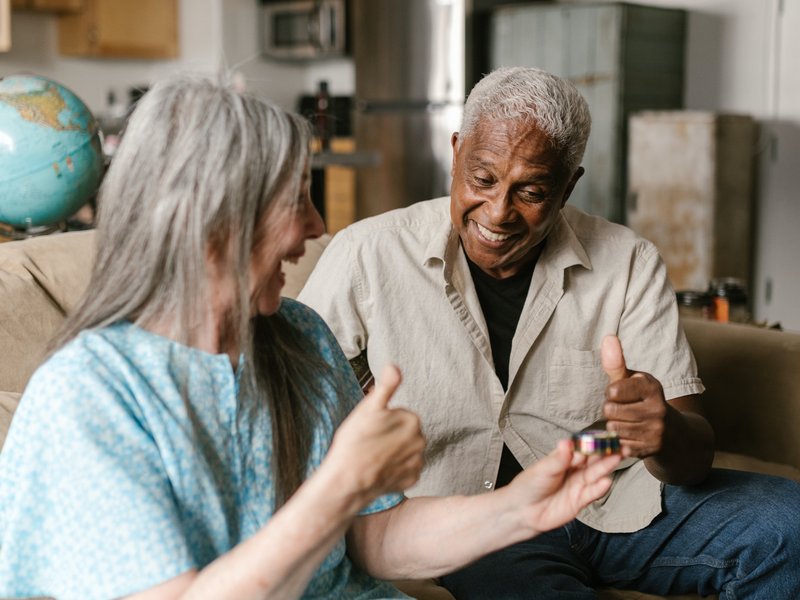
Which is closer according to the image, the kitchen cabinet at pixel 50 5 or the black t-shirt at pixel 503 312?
the black t-shirt at pixel 503 312

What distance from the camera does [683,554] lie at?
162 centimetres

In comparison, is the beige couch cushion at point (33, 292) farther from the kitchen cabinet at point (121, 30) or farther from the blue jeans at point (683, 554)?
the kitchen cabinet at point (121, 30)

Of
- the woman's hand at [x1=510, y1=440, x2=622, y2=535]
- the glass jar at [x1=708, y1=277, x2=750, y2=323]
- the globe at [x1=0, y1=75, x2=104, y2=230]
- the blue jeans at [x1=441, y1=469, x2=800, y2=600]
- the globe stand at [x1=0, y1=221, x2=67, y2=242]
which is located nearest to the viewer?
the woman's hand at [x1=510, y1=440, x2=622, y2=535]

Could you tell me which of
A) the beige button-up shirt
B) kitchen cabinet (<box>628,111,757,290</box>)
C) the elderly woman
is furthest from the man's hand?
kitchen cabinet (<box>628,111,757,290</box>)

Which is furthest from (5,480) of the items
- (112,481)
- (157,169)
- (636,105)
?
(636,105)

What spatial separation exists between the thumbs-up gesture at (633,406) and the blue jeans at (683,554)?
0.25m

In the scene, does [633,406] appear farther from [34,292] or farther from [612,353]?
[34,292]

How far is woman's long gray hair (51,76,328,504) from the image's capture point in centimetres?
98

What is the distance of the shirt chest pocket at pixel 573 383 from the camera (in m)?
1.72

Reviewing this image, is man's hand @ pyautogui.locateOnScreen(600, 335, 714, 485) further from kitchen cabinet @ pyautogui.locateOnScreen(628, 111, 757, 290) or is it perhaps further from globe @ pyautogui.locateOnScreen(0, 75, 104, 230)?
kitchen cabinet @ pyautogui.locateOnScreen(628, 111, 757, 290)

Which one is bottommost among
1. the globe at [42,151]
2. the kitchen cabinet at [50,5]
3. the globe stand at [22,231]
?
the globe stand at [22,231]

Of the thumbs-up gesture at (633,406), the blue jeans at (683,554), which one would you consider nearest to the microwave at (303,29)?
the blue jeans at (683,554)

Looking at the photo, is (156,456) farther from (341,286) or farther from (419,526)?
(341,286)

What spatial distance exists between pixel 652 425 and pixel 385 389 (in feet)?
1.89
